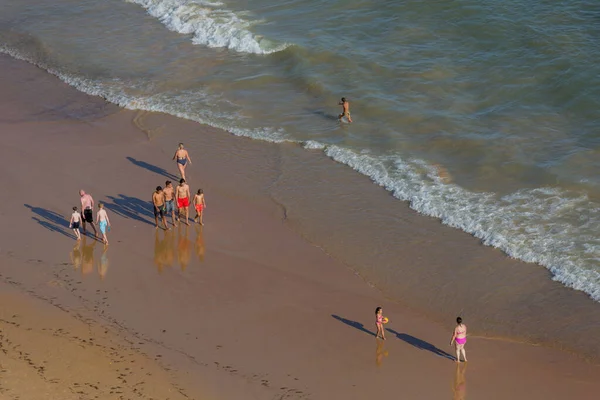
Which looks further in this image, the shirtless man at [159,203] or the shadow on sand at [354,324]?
the shirtless man at [159,203]

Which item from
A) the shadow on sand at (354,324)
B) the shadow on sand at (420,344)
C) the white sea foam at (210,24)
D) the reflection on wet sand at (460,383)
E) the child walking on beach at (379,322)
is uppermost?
the white sea foam at (210,24)

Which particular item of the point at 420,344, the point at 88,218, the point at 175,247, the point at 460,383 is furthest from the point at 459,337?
the point at 88,218

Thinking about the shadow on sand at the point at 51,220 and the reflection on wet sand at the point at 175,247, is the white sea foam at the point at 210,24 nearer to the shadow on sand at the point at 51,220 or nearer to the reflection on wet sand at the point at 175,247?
the reflection on wet sand at the point at 175,247

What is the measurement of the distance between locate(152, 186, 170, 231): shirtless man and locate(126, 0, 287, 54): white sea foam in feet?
39.1

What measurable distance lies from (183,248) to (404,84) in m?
11.0

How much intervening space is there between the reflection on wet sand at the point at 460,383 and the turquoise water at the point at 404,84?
12.5 feet

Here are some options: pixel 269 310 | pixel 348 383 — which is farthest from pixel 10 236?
pixel 348 383

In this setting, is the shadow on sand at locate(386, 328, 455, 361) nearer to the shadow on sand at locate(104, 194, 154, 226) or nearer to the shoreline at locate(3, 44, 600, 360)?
the shoreline at locate(3, 44, 600, 360)

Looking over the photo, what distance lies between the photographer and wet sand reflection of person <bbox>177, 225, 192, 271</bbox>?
18266mm

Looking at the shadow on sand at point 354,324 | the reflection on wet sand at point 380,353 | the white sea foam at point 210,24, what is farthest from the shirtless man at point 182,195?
the white sea foam at point 210,24

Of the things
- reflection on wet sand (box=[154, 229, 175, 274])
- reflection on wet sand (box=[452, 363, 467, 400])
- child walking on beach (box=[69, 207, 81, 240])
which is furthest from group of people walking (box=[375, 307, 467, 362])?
child walking on beach (box=[69, 207, 81, 240])

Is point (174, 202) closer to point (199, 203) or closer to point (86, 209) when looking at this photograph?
point (199, 203)

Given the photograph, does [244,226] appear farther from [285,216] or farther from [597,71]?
[597,71]

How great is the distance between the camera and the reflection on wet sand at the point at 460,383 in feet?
47.3
